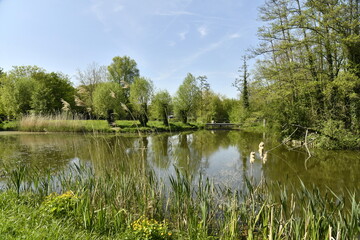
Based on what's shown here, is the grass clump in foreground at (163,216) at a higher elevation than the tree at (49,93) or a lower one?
lower

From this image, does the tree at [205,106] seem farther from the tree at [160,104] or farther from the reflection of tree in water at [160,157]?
the reflection of tree in water at [160,157]

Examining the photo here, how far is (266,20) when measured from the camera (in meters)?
12.3

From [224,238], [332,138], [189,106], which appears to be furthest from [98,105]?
[224,238]

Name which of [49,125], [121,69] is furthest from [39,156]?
[121,69]

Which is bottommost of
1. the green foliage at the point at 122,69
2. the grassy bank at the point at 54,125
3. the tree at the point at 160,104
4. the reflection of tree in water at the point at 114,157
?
the reflection of tree in water at the point at 114,157

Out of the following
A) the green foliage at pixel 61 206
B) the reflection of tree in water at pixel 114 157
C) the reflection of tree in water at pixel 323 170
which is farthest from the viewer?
the reflection of tree in water at pixel 323 170

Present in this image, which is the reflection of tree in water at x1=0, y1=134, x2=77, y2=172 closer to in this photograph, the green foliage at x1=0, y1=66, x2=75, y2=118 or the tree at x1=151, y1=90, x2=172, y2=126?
the green foliage at x1=0, y1=66, x2=75, y2=118

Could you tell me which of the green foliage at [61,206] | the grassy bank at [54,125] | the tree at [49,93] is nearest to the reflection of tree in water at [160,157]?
the green foliage at [61,206]

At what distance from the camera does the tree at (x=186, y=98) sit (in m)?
26.0

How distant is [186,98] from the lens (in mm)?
26141

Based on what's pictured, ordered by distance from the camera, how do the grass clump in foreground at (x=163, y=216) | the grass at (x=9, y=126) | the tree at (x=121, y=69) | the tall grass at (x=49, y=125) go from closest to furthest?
1. the grass clump in foreground at (x=163, y=216)
2. the tall grass at (x=49, y=125)
3. the grass at (x=9, y=126)
4. the tree at (x=121, y=69)

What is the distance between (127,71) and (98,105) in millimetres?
20508

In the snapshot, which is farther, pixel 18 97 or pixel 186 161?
pixel 18 97

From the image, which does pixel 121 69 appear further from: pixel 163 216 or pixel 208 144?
pixel 163 216
